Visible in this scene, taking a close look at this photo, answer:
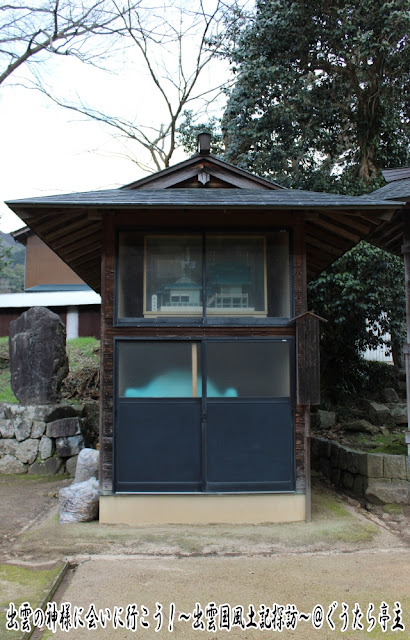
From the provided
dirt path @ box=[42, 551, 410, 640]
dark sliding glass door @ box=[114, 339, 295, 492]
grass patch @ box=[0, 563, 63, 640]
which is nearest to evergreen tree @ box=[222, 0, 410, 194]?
dark sliding glass door @ box=[114, 339, 295, 492]

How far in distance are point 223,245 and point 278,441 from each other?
8.61 feet

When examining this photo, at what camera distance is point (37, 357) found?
1049cm

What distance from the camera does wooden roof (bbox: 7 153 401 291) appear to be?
20.1 ft

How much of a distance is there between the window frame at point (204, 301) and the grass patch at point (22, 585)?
290 centimetres

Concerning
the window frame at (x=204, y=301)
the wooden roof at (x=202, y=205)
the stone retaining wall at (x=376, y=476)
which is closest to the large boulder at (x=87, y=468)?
the window frame at (x=204, y=301)

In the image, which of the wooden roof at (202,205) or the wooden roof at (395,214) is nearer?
the wooden roof at (202,205)

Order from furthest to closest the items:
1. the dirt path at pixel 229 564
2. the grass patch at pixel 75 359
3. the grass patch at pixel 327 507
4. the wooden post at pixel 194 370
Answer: the grass patch at pixel 75 359 < the grass patch at pixel 327 507 < the wooden post at pixel 194 370 < the dirt path at pixel 229 564

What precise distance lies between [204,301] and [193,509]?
2599 mm

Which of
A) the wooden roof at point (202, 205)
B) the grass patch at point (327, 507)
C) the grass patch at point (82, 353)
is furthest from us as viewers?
the grass patch at point (82, 353)

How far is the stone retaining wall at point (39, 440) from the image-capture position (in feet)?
33.0

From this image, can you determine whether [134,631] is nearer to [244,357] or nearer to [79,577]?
[79,577]

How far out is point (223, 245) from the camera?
6836 mm

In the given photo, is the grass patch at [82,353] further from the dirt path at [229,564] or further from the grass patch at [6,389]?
the dirt path at [229,564]

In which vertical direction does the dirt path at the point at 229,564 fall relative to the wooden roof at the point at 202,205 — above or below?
below
